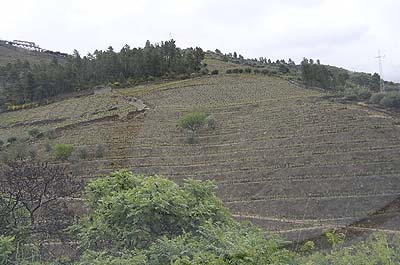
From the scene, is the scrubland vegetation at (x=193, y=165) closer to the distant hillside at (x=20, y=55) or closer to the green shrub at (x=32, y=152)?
the green shrub at (x=32, y=152)

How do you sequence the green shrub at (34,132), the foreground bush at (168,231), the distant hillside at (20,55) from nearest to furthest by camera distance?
the foreground bush at (168,231)
the green shrub at (34,132)
the distant hillside at (20,55)

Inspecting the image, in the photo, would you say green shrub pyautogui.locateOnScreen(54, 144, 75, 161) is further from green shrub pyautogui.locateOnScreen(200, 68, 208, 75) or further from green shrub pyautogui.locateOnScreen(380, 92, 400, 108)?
green shrub pyautogui.locateOnScreen(200, 68, 208, 75)

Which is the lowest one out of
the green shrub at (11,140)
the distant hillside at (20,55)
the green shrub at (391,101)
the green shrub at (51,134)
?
the green shrub at (11,140)

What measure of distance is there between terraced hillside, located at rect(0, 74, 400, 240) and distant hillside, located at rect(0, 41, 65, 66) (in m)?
29.2

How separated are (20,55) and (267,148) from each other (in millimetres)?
57094

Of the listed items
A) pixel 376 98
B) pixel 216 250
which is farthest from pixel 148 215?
pixel 376 98

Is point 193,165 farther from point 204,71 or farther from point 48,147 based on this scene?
point 204,71

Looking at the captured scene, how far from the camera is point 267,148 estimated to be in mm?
29172

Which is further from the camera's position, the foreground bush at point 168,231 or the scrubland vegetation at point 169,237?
the foreground bush at point 168,231

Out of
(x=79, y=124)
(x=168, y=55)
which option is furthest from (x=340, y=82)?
(x=79, y=124)

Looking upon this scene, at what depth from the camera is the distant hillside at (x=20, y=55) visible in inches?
2864

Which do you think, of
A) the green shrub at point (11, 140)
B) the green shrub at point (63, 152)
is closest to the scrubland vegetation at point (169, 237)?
the green shrub at point (63, 152)

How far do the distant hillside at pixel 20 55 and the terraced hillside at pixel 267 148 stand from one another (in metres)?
29.2

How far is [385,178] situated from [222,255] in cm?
1857
